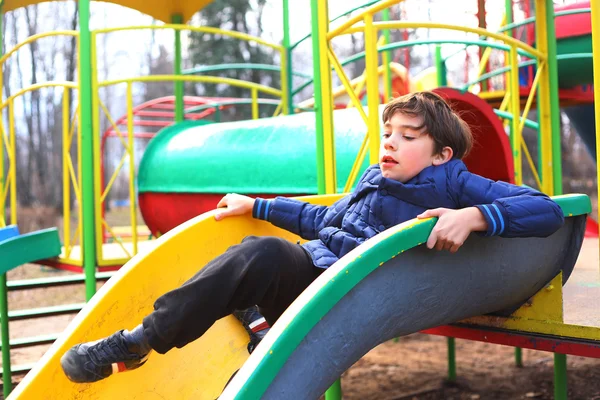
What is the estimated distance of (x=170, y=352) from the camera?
2436 mm

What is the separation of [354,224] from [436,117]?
43cm

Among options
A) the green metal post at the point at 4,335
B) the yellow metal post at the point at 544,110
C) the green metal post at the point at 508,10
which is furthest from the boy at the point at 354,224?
the green metal post at the point at 508,10

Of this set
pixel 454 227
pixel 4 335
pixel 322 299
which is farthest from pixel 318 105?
pixel 4 335

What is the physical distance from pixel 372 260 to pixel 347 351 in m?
0.24

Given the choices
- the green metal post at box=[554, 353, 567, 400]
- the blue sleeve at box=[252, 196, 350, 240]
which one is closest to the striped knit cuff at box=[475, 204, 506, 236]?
the blue sleeve at box=[252, 196, 350, 240]

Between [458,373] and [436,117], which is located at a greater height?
[436,117]

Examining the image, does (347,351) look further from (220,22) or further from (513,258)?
(220,22)

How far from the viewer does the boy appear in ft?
5.83

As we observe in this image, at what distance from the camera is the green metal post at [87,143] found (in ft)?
14.8

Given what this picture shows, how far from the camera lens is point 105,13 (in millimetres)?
23344

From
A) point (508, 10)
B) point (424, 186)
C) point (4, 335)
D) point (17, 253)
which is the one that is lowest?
point (4, 335)

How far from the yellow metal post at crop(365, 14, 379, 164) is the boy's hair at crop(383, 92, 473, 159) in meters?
0.90

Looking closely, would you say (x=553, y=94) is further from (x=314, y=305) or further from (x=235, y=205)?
(x=314, y=305)

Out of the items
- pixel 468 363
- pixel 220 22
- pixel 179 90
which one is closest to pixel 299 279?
pixel 468 363
